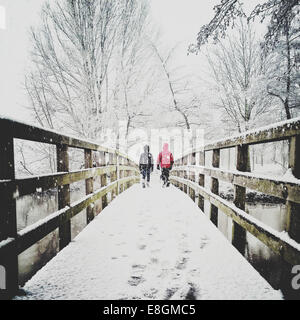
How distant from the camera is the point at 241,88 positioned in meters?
15.6

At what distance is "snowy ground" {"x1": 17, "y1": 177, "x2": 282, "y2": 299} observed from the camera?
5.89 ft

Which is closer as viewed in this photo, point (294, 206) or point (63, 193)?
point (294, 206)

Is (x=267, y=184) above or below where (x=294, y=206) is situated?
above

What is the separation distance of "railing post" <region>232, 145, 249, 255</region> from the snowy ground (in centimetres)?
12

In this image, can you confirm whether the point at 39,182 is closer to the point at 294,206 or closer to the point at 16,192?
the point at 16,192

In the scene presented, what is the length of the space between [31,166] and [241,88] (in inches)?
564

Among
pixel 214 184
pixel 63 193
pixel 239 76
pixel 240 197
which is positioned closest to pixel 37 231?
pixel 63 193

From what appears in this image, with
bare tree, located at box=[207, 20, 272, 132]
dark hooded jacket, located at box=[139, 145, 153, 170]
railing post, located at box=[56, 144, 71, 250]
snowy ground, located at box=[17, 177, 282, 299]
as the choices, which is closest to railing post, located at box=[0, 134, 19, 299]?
snowy ground, located at box=[17, 177, 282, 299]

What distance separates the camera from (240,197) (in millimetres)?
2627

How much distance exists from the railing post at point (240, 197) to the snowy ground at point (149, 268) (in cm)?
12

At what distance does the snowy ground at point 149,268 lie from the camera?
1.79m

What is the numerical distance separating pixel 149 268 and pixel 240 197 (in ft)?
4.23

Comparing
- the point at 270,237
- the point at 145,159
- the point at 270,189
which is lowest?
the point at 270,237
